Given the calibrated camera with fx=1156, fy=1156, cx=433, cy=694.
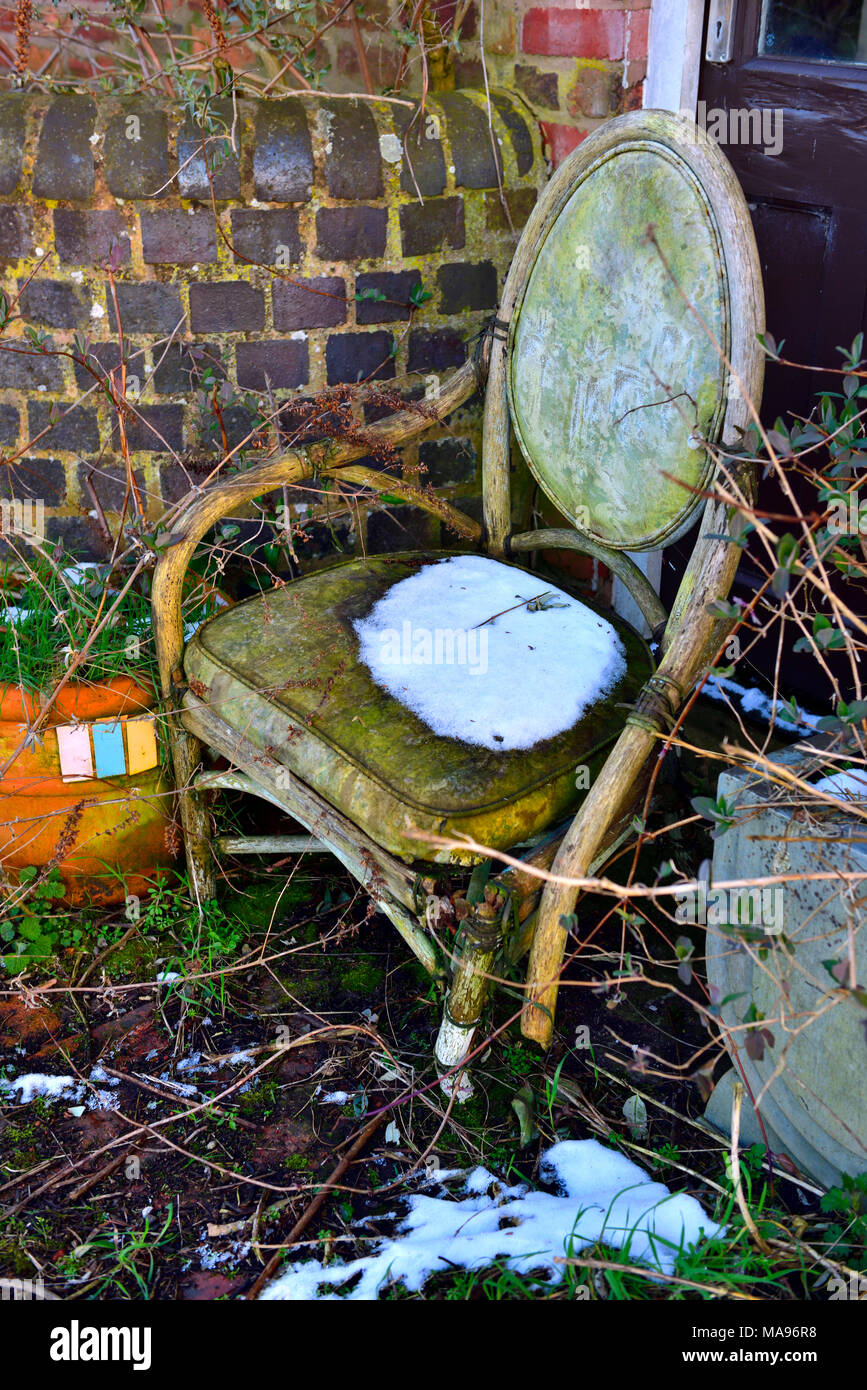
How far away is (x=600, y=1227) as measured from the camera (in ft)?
5.23

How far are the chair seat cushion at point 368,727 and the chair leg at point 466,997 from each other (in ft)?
0.37

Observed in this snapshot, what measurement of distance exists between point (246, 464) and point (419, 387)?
40 centimetres

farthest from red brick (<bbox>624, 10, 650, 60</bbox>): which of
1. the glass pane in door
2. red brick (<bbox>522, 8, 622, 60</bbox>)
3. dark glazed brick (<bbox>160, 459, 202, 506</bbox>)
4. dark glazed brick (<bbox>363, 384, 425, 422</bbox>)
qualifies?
dark glazed brick (<bbox>160, 459, 202, 506</bbox>)

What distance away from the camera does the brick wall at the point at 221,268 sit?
2.21 meters

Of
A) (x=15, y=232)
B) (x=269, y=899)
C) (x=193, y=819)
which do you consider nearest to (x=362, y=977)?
(x=269, y=899)

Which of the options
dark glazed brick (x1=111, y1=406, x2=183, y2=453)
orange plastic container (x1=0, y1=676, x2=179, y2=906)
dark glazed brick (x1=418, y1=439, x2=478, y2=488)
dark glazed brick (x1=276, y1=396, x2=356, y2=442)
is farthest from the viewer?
dark glazed brick (x1=418, y1=439, x2=478, y2=488)

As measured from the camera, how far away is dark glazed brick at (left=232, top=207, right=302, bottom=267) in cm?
225

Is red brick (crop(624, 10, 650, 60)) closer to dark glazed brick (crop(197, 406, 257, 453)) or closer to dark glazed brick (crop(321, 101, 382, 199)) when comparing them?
dark glazed brick (crop(321, 101, 382, 199))

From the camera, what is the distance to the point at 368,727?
68.6 inches

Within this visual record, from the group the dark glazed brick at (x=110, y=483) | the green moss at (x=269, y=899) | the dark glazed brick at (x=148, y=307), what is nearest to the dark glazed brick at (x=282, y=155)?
the dark glazed brick at (x=148, y=307)

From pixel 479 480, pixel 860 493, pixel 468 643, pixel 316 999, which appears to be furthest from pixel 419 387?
pixel 316 999

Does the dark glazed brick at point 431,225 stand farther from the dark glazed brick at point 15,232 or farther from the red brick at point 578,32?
the dark glazed brick at point 15,232

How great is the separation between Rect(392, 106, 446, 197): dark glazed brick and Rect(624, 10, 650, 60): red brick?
39cm
